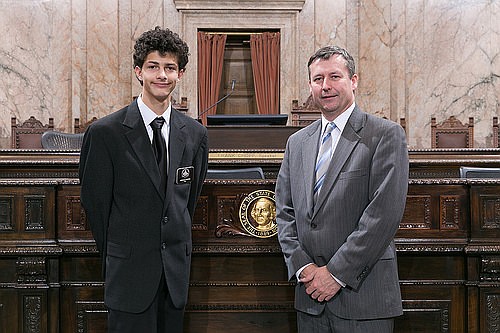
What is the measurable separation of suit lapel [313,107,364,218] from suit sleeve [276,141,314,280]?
0.14 meters

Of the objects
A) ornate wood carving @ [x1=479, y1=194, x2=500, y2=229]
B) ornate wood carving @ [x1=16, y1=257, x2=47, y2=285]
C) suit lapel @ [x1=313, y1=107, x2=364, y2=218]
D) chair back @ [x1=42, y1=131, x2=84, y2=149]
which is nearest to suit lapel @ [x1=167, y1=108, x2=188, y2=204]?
suit lapel @ [x1=313, y1=107, x2=364, y2=218]

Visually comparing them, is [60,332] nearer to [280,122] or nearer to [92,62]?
[280,122]

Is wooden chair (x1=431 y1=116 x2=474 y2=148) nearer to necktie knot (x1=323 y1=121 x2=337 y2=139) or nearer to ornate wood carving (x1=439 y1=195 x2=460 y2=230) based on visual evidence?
ornate wood carving (x1=439 y1=195 x2=460 y2=230)

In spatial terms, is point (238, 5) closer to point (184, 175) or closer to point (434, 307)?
point (434, 307)

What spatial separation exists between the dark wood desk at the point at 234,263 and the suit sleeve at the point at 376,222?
0.69 metres

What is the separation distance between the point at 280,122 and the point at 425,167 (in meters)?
3.35

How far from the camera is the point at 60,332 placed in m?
2.81

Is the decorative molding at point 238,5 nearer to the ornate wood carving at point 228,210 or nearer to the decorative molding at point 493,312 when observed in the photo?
the ornate wood carving at point 228,210

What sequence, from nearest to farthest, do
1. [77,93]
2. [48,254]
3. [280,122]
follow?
[48,254], [280,122], [77,93]

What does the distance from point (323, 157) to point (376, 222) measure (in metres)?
0.37

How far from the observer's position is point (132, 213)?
218 cm

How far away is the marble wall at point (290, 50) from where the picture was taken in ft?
30.9

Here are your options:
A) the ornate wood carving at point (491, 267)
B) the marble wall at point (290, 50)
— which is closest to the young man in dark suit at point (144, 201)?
the ornate wood carving at point (491, 267)

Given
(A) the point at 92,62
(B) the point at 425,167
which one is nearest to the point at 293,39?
(A) the point at 92,62
